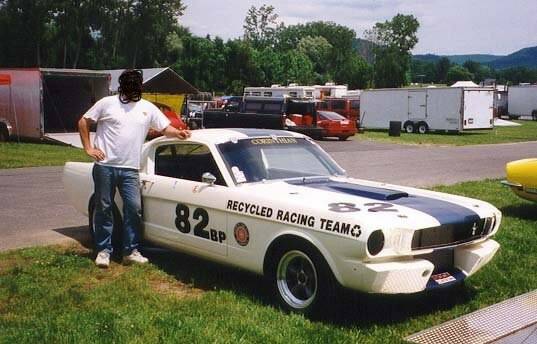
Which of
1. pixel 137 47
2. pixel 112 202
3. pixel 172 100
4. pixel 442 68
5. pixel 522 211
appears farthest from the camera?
pixel 442 68

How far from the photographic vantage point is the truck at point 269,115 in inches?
963

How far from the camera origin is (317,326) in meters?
4.47

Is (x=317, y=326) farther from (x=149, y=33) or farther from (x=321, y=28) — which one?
(x=321, y=28)

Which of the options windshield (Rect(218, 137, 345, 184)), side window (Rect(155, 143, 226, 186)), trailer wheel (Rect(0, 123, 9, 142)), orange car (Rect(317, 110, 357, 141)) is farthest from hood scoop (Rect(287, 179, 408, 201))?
orange car (Rect(317, 110, 357, 141))

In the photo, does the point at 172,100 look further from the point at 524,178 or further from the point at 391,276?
the point at 391,276

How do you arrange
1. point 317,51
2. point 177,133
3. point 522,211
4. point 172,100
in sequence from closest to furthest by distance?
point 177,133, point 522,211, point 172,100, point 317,51

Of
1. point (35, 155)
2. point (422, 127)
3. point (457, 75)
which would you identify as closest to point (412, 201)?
point (35, 155)

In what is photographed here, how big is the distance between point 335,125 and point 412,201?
21.9 metres

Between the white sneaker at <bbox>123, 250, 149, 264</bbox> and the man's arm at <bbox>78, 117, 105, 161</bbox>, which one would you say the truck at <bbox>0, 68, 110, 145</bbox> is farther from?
the white sneaker at <bbox>123, 250, 149, 264</bbox>

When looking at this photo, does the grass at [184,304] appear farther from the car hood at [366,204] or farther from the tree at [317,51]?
the tree at [317,51]

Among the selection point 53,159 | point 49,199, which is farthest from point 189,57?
point 49,199

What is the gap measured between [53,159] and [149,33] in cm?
5562

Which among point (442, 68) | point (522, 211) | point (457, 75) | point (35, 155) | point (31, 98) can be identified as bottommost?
point (522, 211)

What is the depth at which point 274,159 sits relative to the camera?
5.88 meters
